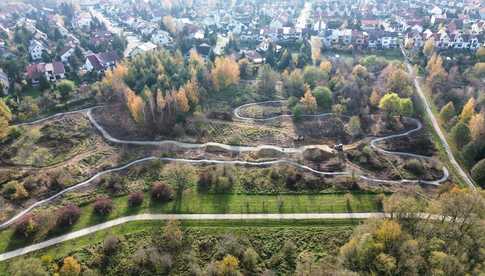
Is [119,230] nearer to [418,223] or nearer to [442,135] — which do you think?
[418,223]

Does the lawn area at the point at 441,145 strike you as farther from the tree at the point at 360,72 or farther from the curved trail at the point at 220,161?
the tree at the point at 360,72

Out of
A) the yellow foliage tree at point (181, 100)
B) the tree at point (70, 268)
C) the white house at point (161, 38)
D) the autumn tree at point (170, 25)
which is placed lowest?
the tree at point (70, 268)

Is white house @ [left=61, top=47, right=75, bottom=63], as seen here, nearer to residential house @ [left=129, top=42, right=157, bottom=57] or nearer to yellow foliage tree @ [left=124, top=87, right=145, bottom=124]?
residential house @ [left=129, top=42, right=157, bottom=57]

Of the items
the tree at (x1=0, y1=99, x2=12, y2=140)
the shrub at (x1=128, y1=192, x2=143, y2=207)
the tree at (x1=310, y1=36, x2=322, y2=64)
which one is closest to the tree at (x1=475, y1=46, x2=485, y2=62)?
the tree at (x1=310, y1=36, x2=322, y2=64)

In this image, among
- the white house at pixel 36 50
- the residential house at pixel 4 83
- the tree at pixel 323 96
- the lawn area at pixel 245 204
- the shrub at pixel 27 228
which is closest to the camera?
the shrub at pixel 27 228

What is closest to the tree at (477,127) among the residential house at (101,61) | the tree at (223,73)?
the tree at (223,73)

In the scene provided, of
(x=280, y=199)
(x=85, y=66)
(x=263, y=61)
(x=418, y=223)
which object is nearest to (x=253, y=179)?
(x=280, y=199)

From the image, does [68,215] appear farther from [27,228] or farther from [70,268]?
[70,268]
